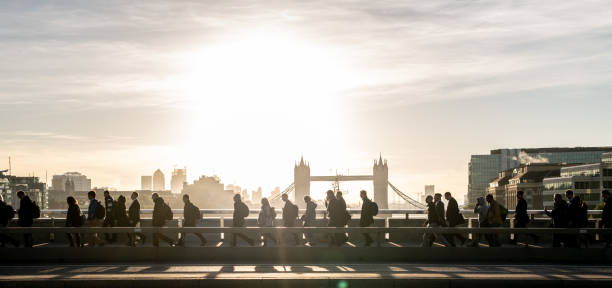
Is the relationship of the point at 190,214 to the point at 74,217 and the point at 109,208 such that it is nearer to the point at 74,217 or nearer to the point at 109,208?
the point at 109,208

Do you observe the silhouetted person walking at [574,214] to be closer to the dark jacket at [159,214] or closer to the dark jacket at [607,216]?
the dark jacket at [607,216]

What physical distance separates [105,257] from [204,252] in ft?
9.17

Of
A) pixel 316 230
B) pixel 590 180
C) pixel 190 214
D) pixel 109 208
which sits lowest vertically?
pixel 316 230

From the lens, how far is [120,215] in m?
27.7

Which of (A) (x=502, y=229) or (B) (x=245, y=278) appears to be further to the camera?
(A) (x=502, y=229)

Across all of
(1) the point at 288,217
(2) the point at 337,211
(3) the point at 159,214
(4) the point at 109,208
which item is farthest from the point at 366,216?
(4) the point at 109,208

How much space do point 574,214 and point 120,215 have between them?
13908 mm

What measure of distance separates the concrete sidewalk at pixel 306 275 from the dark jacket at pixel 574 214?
10.5 feet

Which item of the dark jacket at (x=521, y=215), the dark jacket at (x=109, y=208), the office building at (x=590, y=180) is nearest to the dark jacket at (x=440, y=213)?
the dark jacket at (x=521, y=215)

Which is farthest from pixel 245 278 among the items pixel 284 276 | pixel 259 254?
pixel 259 254

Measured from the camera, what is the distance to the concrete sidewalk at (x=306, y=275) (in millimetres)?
18859

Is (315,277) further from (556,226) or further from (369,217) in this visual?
(556,226)

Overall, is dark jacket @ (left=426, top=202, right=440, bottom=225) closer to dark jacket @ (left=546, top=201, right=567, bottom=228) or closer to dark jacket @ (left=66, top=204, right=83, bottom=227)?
dark jacket @ (left=546, top=201, right=567, bottom=228)

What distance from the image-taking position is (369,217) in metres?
26.7
